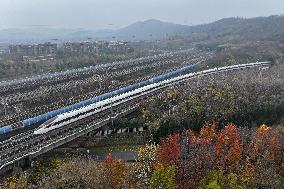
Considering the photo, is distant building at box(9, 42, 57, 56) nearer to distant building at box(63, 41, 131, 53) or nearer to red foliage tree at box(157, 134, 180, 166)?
distant building at box(63, 41, 131, 53)

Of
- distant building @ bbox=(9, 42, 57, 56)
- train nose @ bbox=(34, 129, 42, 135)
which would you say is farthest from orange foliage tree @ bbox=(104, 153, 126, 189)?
distant building @ bbox=(9, 42, 57, 56)

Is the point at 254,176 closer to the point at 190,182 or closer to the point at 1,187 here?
the point at 190,182

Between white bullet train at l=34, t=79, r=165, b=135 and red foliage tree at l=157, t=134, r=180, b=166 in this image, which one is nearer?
red foliage tree at l=157, t=134, r=180, b=166

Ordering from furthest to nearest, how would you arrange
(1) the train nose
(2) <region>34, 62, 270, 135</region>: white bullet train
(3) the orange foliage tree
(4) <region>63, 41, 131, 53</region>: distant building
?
(4) <region>63, 41, 131, 53</region>: distant building < (2) <region>34, 62, 270, 135</region>: white bullet train < (1) the train nose < (3) the orange foliage tree

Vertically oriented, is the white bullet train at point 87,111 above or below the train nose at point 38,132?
above

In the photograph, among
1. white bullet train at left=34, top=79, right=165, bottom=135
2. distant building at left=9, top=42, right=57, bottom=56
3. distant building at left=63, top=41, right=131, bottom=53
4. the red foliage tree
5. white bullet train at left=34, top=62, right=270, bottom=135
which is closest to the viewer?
the red foliage tree

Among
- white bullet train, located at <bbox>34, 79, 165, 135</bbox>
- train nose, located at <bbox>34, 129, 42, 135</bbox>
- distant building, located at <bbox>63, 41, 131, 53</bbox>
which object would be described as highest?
distant building, located at <bbox>63, 41, 131, 53</bbox>

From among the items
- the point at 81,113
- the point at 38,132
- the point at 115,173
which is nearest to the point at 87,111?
the point at 81,113

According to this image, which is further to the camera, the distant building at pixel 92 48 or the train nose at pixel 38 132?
the distant building at pixel 92 48

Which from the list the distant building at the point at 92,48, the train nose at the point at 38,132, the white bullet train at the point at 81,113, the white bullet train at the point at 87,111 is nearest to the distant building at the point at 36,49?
the distant building at the point at 92,48

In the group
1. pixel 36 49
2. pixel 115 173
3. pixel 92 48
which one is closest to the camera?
pixel 115 173

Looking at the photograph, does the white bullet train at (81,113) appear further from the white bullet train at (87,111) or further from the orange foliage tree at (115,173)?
the orange foliage tree at (115,173)

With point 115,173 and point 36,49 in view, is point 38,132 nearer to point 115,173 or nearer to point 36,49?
point 115,173

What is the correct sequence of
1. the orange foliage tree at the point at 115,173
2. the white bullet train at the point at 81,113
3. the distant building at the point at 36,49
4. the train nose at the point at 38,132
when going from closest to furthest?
the orange foliage tree at the point at 115,173 < the train nose at the point at 38,132 < the white bullet train at the point at 81,113 < the distant building at the point at 36,49
